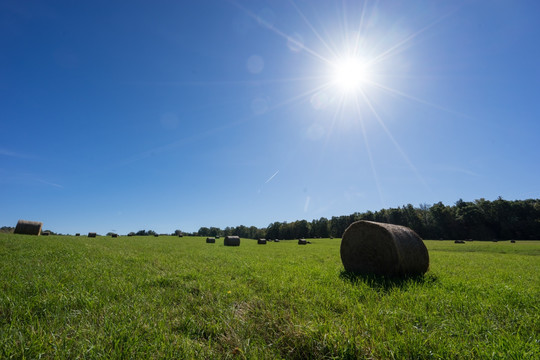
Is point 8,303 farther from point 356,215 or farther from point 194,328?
point 356,215

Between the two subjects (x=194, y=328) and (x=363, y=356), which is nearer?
(x=363, y=356)

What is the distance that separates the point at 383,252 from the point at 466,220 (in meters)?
111

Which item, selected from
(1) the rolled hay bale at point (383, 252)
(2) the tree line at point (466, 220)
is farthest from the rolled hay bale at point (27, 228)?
(2) the tree line at point (466, 220)

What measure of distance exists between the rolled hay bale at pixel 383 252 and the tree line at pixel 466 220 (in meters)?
101

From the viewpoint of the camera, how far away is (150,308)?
4.35 meters

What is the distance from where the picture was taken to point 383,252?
25.9 ft

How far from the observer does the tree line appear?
80625 mm

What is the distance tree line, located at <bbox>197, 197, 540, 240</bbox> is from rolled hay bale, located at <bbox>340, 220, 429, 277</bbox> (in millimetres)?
101416

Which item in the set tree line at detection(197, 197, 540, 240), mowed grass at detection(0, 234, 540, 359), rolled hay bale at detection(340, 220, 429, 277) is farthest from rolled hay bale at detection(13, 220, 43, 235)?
tree line at detection(197, 197, 540, 240)

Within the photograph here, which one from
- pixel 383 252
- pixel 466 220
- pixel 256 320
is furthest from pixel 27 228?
pixel 466 220

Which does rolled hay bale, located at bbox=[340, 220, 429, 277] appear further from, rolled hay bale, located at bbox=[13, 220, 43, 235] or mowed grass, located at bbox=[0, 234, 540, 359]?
rolled hay bale, located at bbox=[13, 220, 43, 235]

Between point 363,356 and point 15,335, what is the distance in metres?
4.51

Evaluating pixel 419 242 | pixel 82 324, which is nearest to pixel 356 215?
pixel 419 242

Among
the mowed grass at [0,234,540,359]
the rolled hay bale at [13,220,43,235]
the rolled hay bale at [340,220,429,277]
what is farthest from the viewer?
the rolled hay bale at [13,220,43,235]
